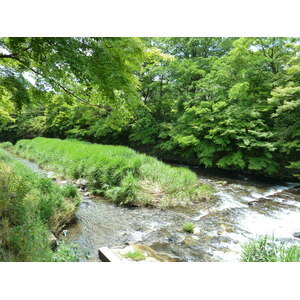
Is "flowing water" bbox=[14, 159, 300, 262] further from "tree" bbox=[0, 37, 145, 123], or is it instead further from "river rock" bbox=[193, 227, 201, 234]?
"tree" bbox=[0, 37, 145, 123]

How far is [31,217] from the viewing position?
300cm

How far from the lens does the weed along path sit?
10.5 feet

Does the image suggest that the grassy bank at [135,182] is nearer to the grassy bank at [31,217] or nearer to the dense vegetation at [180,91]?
the grassy bank at [31,217]

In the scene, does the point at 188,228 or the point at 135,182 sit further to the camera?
the point at 135,182

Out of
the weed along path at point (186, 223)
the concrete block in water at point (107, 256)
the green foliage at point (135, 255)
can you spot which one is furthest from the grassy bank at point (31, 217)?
the green foliage at point (135, 255)

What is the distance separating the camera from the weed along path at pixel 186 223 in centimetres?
321

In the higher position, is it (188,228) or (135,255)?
(135,255)

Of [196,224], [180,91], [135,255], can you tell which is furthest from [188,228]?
[180,91]

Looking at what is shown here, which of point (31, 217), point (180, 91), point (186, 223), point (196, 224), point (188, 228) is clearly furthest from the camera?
point (180, 91)

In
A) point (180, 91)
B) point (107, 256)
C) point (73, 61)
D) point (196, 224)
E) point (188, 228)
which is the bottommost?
point (196, 224)

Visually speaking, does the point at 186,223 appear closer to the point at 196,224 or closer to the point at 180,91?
the point at 196,224

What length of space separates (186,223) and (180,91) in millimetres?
9395

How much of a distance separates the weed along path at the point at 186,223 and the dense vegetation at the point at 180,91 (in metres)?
2.16
